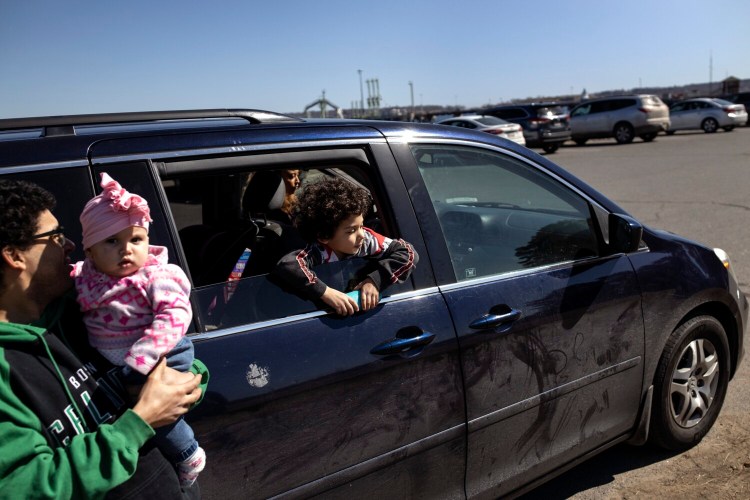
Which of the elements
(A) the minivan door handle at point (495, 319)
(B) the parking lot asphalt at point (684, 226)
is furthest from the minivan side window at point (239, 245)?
(B) the parking lot asphalt at point (684, 226)

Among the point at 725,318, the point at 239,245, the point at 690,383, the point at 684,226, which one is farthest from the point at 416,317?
the point at 684,226

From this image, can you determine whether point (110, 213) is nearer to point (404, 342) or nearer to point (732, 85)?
point (404, 342)

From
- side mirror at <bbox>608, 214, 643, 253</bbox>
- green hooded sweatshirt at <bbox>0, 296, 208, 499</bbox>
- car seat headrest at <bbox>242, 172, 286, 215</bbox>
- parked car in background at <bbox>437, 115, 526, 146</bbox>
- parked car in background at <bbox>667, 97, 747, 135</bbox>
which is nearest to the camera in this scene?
green hooded sweatshirt at <bbox>0, 296, 208, 499</bbox>

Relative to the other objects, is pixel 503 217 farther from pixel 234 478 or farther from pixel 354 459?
pixel 234 478

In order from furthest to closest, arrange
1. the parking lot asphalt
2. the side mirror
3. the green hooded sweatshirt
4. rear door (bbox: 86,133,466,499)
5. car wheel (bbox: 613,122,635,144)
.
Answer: car wheel (bbox: 613,122,635,144) < the parking lot asphalt < the side mirror < rear door (bbox: 86,133,466,499) < the green hooded sweatshirt

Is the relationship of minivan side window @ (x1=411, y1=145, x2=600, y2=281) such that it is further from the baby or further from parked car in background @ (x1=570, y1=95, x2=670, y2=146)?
parked car in background @ (x1=570, y1=95, x2=670, y2=146)

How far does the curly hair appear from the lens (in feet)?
5.09

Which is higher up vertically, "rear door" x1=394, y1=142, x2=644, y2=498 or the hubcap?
"rear door" x1=394, y1=142, x2=644, y2=498

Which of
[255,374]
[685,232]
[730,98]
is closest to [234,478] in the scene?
[255,374]

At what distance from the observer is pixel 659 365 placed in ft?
10.6

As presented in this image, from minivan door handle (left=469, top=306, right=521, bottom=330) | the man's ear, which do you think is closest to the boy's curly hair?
minivan door handle (left=469, top=306, right=521, bottom=330)

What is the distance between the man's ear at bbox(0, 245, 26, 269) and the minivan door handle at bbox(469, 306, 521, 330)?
150 cm

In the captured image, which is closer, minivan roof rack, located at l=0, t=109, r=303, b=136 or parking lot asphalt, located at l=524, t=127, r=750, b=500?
minivan roof rack, located at l=0, t=109, r=303, b=136

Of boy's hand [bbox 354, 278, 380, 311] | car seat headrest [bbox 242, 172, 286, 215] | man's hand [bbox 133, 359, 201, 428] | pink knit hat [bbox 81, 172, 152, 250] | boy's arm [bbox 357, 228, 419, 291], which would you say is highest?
pink knit hat [bbox 81, 172, 152, 250]
